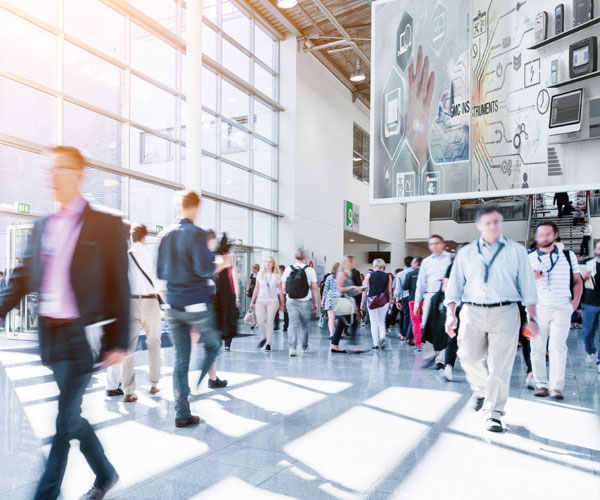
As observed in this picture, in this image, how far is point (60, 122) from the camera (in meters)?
9.88

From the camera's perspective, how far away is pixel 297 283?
767cm

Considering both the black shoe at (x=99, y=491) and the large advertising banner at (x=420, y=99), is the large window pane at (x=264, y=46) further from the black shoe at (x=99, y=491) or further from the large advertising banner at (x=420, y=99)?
the black shoe at (x=99, y=491)

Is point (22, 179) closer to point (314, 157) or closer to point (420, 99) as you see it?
point (420, 99)

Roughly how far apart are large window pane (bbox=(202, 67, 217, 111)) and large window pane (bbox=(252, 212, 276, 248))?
139 inches

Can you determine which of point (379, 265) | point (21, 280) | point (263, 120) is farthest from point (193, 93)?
point (21, 280)

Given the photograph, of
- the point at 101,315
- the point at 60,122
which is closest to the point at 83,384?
the point at 101,315

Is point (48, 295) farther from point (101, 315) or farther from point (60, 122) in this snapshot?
point (60, 122)

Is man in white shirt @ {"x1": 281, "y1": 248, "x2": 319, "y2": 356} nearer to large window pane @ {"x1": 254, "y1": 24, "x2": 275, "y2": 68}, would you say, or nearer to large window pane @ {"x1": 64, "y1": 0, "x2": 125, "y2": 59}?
large window pane @ {"x1": 64, "y1": 0, "x2": 125, "y2": 59}

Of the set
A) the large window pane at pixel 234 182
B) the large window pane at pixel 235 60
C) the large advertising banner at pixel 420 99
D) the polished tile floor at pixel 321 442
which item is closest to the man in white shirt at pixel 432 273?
the polished tile floor at pixel 321 442

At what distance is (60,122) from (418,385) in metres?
8.25

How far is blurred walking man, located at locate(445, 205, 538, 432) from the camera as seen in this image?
3.77 meters

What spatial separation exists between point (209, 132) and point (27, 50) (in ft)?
17.7

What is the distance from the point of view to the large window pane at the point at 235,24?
14828mm

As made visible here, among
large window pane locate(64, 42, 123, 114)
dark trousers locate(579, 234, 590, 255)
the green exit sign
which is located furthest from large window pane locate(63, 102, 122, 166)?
dark trousers locate(579, 234, 590, 255)
